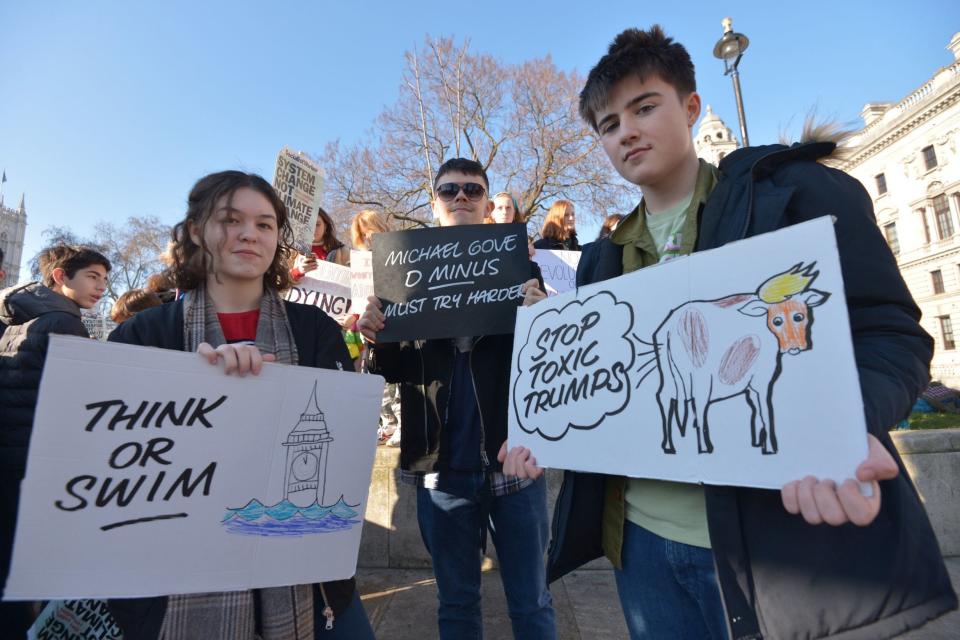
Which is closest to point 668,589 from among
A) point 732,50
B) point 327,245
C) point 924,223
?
point 327,245

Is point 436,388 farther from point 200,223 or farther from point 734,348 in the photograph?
point 734,348

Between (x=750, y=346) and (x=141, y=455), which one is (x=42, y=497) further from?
(x=750, y=346)

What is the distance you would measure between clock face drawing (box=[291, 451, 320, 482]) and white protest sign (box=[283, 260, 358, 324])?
216 cm

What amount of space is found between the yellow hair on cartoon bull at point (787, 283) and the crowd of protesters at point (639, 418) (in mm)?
121

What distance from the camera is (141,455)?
A: 1330mm

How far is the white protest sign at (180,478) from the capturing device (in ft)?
4.09

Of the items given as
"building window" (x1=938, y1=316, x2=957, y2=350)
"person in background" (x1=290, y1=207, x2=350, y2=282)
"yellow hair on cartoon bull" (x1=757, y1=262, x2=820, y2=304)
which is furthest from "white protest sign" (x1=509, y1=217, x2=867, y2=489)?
"building window" (x1=938, y1=316, x2=957, y2=350)

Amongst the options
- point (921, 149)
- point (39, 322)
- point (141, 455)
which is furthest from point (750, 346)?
point (921, 149)

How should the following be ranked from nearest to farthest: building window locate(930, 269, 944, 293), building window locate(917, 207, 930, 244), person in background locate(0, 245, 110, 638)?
1. person in background locate(0, 245, 110, 638)
2. building window locate(930, 269, 944, 293)
3. building window locate(917, 207, 930, 244)

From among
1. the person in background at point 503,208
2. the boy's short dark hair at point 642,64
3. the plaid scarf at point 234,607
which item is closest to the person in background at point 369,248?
the person in background at point 503,208

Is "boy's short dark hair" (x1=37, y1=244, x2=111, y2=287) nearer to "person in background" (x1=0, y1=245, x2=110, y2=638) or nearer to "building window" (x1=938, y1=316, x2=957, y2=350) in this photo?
"person in background" (x1=0, y1=245, x2=110, y2=638)

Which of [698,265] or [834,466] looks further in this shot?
[698,265]

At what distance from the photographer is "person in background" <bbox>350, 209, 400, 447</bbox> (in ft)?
13.1

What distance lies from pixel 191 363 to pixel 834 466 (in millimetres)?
1567
